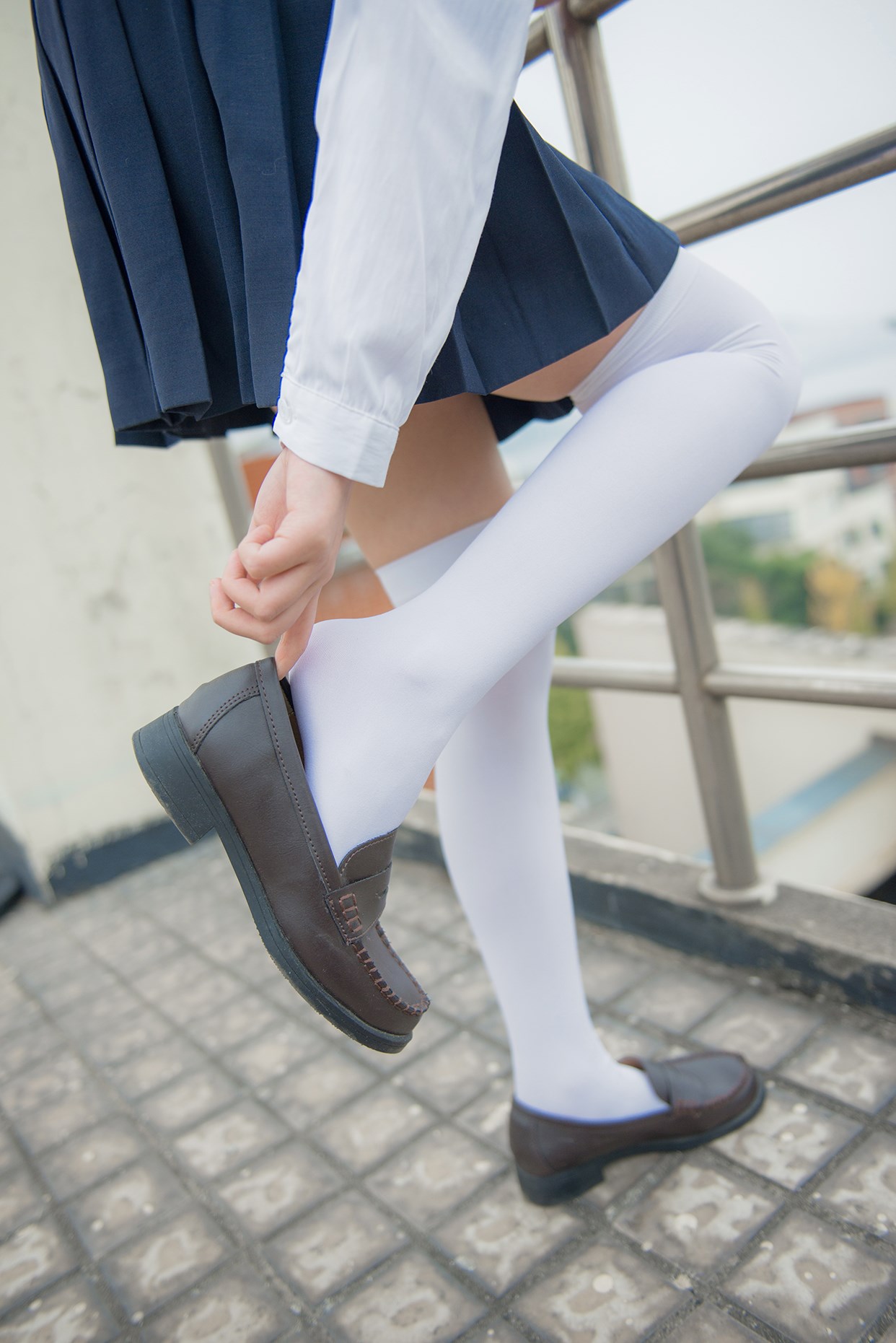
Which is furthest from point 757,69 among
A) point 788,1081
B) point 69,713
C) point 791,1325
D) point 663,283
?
point 69,713

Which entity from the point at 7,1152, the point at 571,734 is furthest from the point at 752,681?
the point at 571,734

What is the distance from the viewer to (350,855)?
0.61 meters

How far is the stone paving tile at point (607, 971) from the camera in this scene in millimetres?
1182

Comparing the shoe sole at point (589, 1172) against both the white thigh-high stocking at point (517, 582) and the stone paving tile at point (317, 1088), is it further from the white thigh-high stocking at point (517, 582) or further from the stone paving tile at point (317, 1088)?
the white thigh-high stocking at point (517, 582)

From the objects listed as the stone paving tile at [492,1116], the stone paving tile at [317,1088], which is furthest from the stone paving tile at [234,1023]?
the stone paving tile at [492,1116]

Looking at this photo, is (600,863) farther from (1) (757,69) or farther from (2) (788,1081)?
(1) (757,69)

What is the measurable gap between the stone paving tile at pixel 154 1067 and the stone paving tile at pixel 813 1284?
0.75 m

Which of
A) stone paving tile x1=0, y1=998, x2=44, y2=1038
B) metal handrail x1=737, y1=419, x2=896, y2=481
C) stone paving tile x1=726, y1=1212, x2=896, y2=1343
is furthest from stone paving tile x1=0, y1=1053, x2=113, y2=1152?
metal handrail x1=737, y1=419, x2=896, y2=481

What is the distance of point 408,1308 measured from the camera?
0.77m

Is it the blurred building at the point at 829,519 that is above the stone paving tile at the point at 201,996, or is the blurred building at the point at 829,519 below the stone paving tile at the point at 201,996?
below

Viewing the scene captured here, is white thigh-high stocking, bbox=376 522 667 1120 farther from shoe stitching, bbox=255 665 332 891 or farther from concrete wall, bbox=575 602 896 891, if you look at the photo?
concrete wall, bbox=575 602 896 891

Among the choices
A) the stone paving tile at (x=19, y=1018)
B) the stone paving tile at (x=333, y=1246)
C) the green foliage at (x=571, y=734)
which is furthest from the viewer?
the green foliage at (x=571, y=734)

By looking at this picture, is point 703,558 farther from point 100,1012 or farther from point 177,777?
point 100,1012

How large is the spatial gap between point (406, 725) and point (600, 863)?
2.77 feet
